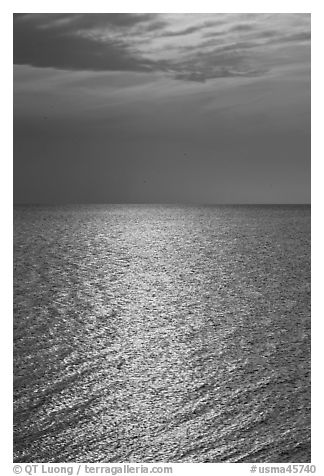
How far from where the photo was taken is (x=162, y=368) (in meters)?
33.2

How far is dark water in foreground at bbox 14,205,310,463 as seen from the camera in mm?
24719

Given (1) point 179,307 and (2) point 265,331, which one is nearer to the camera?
(2) point 265,331

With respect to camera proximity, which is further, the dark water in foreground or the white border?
the white border

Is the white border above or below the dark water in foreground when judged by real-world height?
above

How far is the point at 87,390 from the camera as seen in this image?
29359 millimetres

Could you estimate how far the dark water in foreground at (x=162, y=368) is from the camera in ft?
81.1

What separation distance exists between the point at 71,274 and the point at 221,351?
116 feet

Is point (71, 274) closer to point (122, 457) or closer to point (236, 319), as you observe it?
point (236, 319)

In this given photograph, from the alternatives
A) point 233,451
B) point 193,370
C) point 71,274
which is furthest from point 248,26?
point 233,451
